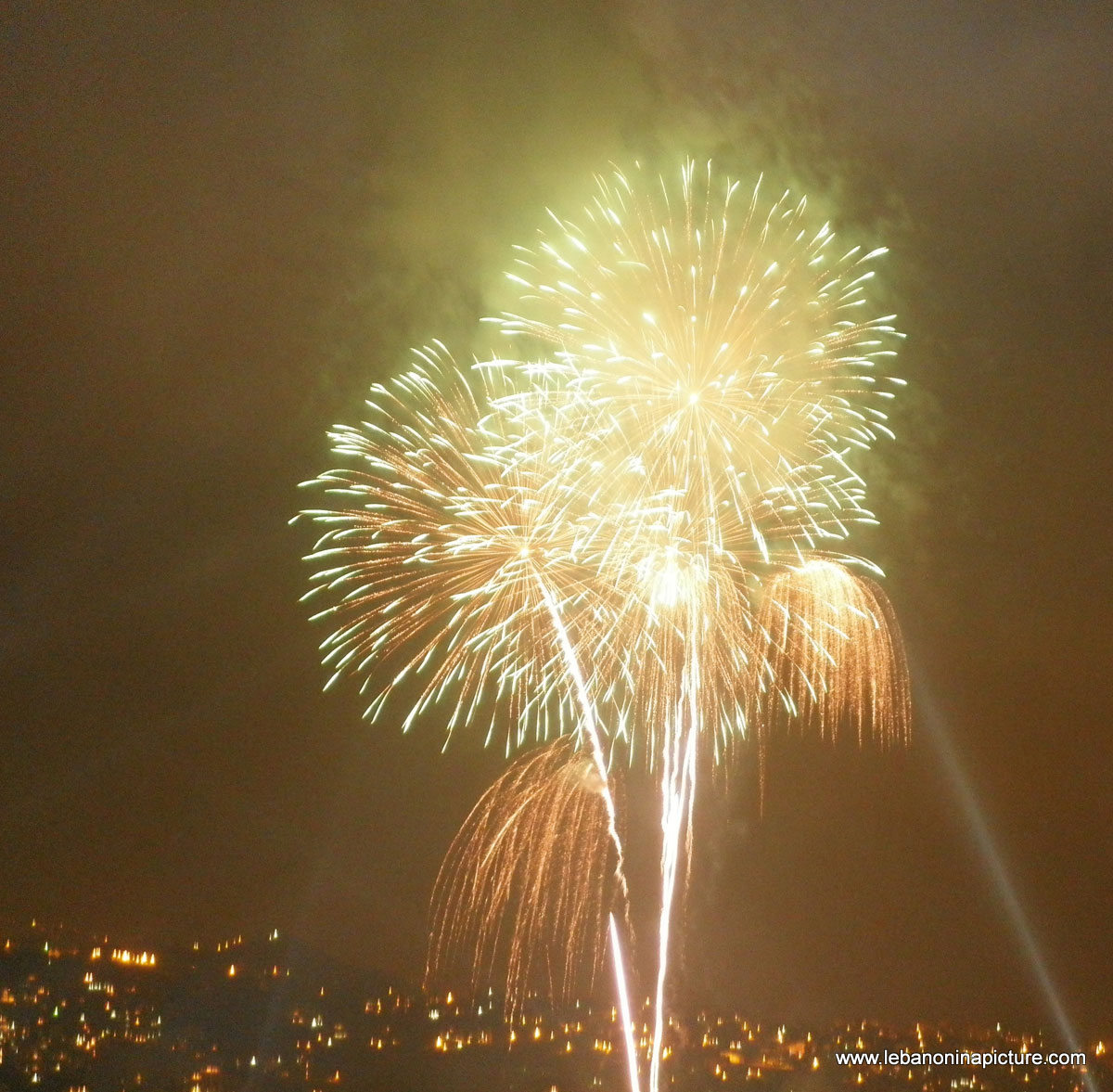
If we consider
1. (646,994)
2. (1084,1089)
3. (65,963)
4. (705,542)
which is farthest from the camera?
(65,963)

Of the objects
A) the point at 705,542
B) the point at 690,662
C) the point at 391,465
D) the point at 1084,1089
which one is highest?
the point at 391,465

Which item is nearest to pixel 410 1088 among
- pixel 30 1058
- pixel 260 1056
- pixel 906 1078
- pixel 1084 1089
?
pixel 260 1056

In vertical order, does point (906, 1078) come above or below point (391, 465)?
below

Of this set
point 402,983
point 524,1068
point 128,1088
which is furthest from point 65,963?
point 524,1068

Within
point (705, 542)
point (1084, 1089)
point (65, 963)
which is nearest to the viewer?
point (705, 542)

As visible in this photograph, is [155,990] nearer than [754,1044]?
No

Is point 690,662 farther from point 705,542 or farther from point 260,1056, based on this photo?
point 260,1056

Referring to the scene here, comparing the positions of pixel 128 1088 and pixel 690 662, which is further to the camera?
pixel 128 1088

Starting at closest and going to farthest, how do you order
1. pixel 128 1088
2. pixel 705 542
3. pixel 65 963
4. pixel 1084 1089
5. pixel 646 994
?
pixel 705 542 → pixel 646 994 → pixel 1084 1089 → pixel 128 1088 → pixel 65 963

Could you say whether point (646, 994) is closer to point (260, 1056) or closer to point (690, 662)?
point (690, 662)
